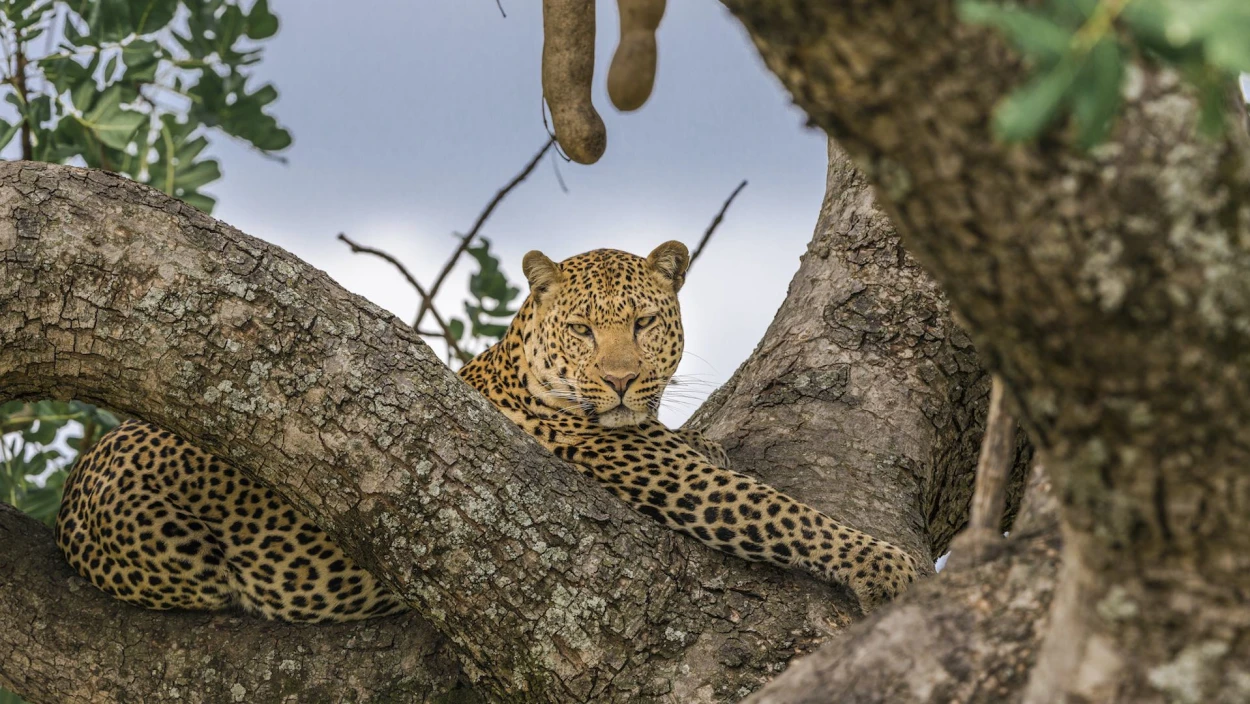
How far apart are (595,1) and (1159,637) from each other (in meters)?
2.24

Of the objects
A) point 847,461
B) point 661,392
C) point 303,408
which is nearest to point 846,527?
point 847,461

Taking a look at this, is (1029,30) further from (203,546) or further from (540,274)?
(540,274)

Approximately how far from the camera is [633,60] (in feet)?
9.54

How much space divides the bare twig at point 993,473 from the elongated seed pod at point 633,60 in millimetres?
981

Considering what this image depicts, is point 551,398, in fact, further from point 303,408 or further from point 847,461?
point 303,408

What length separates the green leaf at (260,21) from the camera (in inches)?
275

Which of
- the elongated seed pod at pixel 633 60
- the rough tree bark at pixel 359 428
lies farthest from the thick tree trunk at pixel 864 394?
→ the elongated seed pod at pixel 633 60

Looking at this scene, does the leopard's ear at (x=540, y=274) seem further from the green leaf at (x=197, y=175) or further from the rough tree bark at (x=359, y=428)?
the rough tree bark at (x=359, y=428)

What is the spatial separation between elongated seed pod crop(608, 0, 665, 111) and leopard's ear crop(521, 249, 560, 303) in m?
3.75

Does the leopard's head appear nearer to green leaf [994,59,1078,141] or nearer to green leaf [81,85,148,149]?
green leaf [81,85,148,149]

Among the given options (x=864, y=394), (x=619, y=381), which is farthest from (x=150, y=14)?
(x=864, y=394)

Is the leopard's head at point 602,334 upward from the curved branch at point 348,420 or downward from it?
upward

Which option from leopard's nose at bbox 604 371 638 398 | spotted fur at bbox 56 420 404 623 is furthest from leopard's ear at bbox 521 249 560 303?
spotted fur at bbox 56 420 404 623

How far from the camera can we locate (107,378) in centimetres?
425
